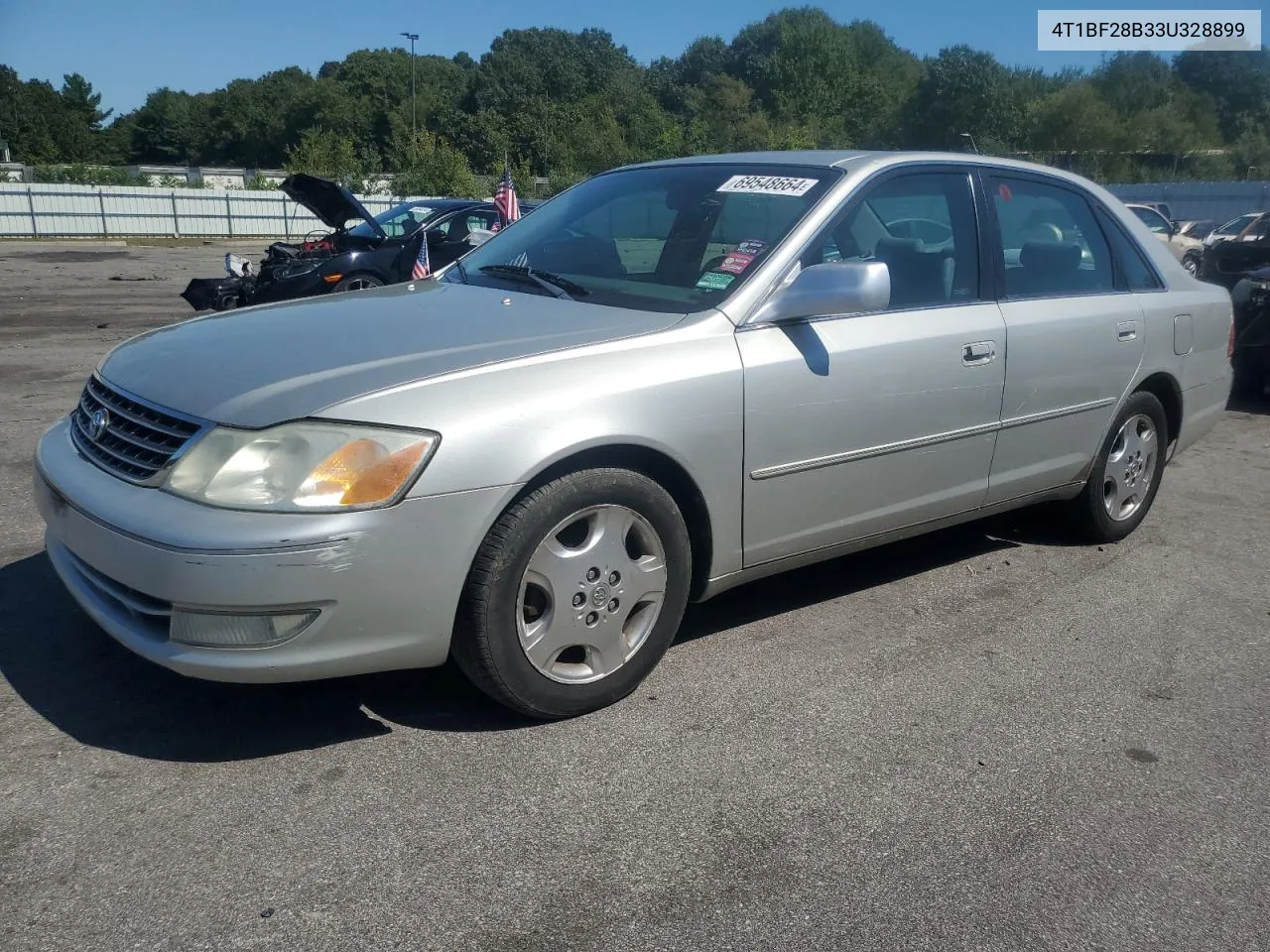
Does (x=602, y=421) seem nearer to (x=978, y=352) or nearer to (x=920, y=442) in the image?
(x=920, y=442)

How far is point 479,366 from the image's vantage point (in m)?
2.99

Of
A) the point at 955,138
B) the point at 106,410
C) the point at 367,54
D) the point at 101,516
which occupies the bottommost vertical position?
the point at 101,516

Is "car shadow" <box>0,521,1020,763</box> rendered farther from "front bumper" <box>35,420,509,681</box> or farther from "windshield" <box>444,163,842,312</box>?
"windshield" <box>444,163,842,312</box>

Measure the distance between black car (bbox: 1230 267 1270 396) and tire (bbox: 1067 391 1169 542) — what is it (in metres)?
4.02

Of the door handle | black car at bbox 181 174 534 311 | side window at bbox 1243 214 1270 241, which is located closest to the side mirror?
the door handle

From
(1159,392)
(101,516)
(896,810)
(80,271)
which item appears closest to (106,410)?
(101,516)

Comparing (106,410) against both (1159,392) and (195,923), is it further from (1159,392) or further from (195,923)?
(1159,392)

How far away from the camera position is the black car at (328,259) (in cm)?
1114

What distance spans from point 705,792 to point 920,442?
63.5 inches

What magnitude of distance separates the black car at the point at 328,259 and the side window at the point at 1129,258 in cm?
667

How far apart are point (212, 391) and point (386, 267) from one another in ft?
29.0

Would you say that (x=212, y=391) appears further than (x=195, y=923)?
Yes

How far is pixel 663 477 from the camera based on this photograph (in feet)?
10.9

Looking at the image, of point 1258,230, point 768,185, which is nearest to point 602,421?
point 768,185
